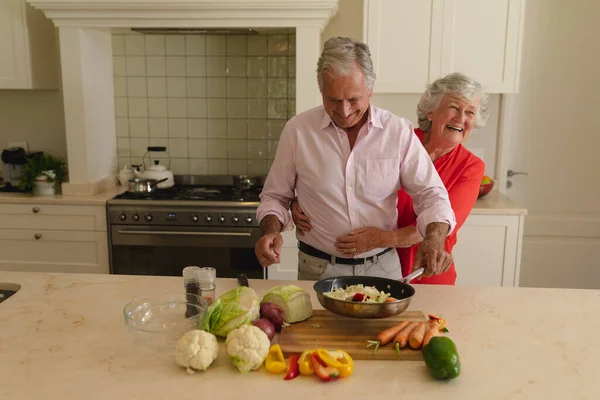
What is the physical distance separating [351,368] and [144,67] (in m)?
3.06

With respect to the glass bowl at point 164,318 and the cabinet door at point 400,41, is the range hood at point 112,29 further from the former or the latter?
the glass bowl at point 164,318

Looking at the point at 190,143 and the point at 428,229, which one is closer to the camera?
the point at 428,229

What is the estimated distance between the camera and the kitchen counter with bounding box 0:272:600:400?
130cm

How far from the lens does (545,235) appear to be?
393 cm

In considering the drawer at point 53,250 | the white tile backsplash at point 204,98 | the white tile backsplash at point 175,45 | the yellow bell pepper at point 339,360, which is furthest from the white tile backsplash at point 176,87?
the yellow bell pepper at point 339,360

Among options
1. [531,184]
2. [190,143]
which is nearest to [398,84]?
[531,184]

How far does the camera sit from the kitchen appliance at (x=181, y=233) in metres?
3.34

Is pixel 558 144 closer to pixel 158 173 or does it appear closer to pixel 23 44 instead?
pixel 158 173

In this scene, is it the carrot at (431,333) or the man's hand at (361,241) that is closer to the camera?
the carrot at (431,333)

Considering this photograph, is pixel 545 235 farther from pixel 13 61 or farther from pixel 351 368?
pixel 13 61

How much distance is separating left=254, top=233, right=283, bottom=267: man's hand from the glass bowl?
293 mm

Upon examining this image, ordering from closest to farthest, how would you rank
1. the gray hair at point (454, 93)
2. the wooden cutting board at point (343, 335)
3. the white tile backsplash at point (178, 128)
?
the wooden cutting board at point (343, 335) < the gray hair at point (454, 93) < the white tile backsplash at point (178, 128)

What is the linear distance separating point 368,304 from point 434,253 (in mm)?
362

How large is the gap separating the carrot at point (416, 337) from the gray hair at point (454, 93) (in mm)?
1049
